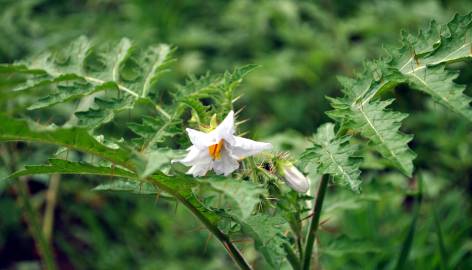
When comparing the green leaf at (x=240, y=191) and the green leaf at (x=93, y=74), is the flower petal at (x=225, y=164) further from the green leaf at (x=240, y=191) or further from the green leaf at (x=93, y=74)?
the green leaf at (x=93, y=74)

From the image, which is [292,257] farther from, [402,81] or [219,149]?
[402,81]

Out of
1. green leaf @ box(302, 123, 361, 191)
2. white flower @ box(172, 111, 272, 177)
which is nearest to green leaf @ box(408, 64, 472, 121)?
green leaf @ box(302, 123, 361, 191)

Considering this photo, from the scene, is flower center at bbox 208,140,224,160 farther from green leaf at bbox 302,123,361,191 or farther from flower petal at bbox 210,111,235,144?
green leaf at bbox 302,123,361,191

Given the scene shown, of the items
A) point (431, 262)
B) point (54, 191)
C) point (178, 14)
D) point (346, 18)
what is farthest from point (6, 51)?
point (346, 18)

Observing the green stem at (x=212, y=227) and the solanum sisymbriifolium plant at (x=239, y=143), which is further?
the green stem at (x=212, y=227)

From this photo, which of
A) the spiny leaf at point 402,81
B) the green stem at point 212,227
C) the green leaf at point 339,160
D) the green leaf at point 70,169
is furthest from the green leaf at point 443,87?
the green leaf at point 70,169

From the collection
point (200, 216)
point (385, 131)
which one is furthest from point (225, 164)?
point (385, 131)
